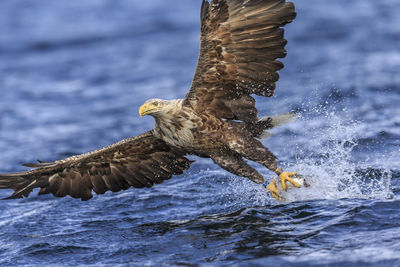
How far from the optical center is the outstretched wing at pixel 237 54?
6.92m

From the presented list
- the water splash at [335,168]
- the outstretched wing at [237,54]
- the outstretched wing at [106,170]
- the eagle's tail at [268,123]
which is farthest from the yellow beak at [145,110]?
the water splash at [335,168]

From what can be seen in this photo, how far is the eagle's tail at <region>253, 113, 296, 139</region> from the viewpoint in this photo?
7953mm

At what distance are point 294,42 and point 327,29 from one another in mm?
1297

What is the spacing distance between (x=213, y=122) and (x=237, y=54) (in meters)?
0.84

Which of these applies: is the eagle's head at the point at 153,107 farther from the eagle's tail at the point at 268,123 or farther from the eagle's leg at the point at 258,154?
the eagle's tail at the point at 268,123

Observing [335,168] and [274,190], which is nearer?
[274,190]

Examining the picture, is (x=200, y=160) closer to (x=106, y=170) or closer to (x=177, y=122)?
(x=106, y=170)

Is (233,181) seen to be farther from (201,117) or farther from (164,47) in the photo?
(164,47)

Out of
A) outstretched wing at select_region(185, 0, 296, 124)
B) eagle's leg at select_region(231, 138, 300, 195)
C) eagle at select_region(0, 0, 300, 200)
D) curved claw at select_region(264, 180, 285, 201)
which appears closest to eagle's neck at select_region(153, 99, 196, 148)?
eagle at select_region(0, 0, 300, 200)

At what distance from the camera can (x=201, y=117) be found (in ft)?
24.5

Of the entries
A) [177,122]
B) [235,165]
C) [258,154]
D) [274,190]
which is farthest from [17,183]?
[274,190]

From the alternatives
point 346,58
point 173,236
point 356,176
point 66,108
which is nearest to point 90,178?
point 173,236

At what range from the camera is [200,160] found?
10.8 meters

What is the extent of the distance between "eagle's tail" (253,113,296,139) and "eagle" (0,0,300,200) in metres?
0.01
